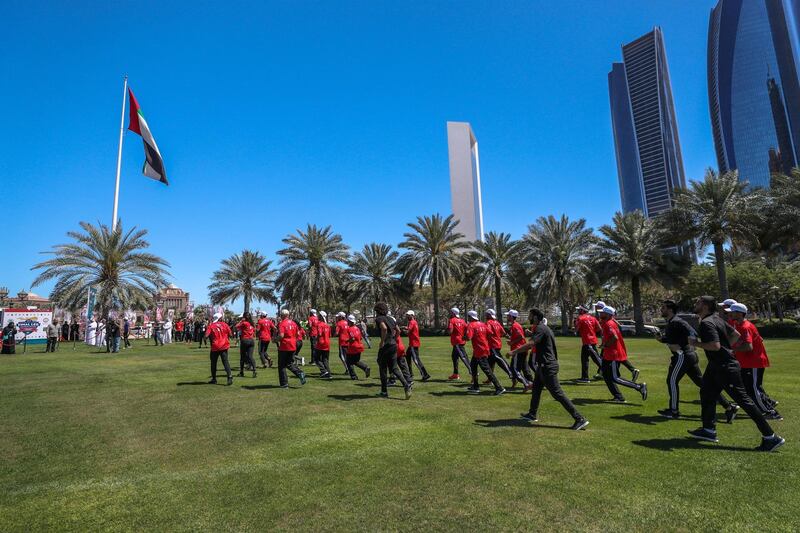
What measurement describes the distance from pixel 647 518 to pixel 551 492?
0.86 m

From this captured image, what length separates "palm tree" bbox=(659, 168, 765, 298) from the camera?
29641 millimetres

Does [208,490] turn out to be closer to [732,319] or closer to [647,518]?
[647,518]

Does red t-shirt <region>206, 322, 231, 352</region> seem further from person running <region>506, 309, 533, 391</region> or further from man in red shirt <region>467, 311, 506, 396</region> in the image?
person running <region>506, 309, 533, 391</region>

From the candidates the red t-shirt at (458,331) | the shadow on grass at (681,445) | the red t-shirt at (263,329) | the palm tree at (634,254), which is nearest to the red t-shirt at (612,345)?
the shadow on grass at (681,445)

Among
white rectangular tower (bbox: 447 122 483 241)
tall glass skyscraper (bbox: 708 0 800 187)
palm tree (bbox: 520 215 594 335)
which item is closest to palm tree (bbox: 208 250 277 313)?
palm tree (bbox: 520 215 594 335)

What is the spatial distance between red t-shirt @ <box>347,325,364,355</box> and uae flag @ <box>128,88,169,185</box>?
75.6ft

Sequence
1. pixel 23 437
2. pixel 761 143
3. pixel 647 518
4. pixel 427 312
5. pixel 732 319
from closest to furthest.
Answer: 1. pixel 647 518
2. pixel 23 437
3. pixel 732 319
4. pixel 427 312
5. pixel 761 143

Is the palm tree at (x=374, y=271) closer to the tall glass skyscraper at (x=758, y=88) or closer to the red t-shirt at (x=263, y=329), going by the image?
the red t-shirt at (x=263, y=329)

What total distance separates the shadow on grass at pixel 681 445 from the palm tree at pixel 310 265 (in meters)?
37.0

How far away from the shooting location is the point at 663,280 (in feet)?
121

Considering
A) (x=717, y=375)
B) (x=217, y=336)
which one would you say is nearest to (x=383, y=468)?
(x=717, y=375)

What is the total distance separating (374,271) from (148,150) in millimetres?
22515

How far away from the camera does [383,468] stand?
518 cm

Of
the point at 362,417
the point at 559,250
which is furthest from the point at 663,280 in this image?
the point at 362,417
